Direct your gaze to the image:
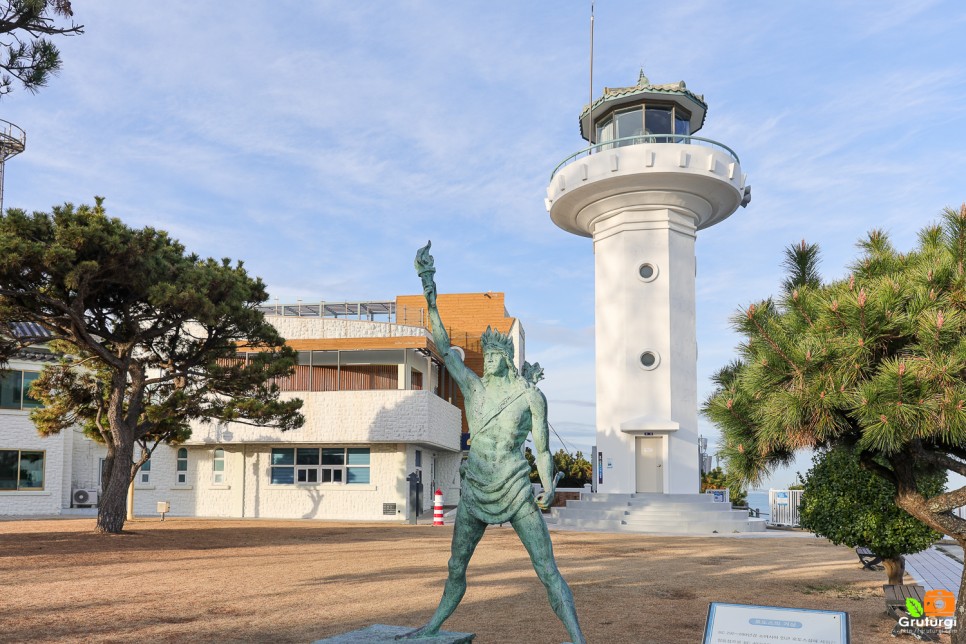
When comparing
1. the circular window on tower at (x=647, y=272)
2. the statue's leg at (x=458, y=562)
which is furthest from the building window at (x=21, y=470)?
the statue's leg at (x=458, y=562)

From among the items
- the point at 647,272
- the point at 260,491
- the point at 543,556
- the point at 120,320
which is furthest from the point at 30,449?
the point at 543,556

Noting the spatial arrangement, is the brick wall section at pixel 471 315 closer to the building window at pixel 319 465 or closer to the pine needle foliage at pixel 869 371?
the building window at pixel 319 465

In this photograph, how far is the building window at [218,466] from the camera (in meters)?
30.8

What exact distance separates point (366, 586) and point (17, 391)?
2327 centimetres

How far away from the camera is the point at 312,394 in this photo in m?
29.1

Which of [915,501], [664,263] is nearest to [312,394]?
[664,263]

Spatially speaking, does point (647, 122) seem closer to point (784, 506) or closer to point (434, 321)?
point (784, 506)

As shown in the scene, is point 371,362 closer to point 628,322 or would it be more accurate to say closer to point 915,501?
point 628,322

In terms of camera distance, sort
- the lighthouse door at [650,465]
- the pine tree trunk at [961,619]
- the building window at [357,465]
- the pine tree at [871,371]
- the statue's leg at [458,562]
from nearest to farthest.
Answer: the pine tree at [871,371], the statue's leg at [458,562], the pine tree trunk at [961,619], the lighthouse door at [650,465], the building window at [357,465]

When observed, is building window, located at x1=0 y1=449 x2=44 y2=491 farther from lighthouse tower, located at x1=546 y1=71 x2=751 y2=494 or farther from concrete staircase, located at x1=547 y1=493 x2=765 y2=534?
lighthouse tower, located at x1=546 y1=71 x2=751 y2=494

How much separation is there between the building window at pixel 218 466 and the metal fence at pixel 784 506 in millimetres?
19897

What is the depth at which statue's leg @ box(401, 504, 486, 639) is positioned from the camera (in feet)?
20.9

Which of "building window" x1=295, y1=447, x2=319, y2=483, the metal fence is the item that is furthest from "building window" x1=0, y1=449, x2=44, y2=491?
the metal fence

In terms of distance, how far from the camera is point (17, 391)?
29.4 meters
